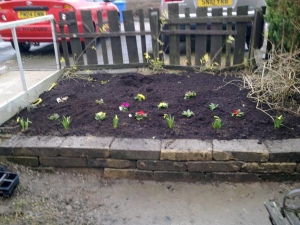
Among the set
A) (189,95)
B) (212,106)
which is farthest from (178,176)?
(189,95)

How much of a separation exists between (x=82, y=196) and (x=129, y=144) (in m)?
0.61

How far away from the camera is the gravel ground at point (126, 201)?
233 cm

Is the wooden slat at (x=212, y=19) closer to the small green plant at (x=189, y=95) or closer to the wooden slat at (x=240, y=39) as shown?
the wooden slat at (x=240, y=39)

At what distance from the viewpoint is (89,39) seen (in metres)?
5.02

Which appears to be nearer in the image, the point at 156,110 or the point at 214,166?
the point at 214,166

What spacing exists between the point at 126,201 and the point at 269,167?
4.25 feet

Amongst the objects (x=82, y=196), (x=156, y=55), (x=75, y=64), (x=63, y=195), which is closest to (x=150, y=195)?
(x=82, y=196)

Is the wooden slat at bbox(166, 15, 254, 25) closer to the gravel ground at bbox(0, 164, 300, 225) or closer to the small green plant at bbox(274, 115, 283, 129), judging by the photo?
the small green plant at bbox(274, 115, 283, 129)

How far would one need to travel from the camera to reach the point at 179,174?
108 inches

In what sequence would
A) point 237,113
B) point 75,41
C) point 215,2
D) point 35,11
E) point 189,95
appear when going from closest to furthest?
1. point 237,113
2. point 189,95
3. point 215,2
4. point 75,41
5. point 35,11

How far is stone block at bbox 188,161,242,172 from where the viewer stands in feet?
8.73

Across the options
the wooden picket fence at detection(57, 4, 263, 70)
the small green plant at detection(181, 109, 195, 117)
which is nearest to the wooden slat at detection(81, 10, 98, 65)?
the wooden picket fence at detection(57, 4, 263, 70)

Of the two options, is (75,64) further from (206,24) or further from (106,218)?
(106,218)

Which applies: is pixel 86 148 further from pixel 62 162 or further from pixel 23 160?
pixel 23 160
